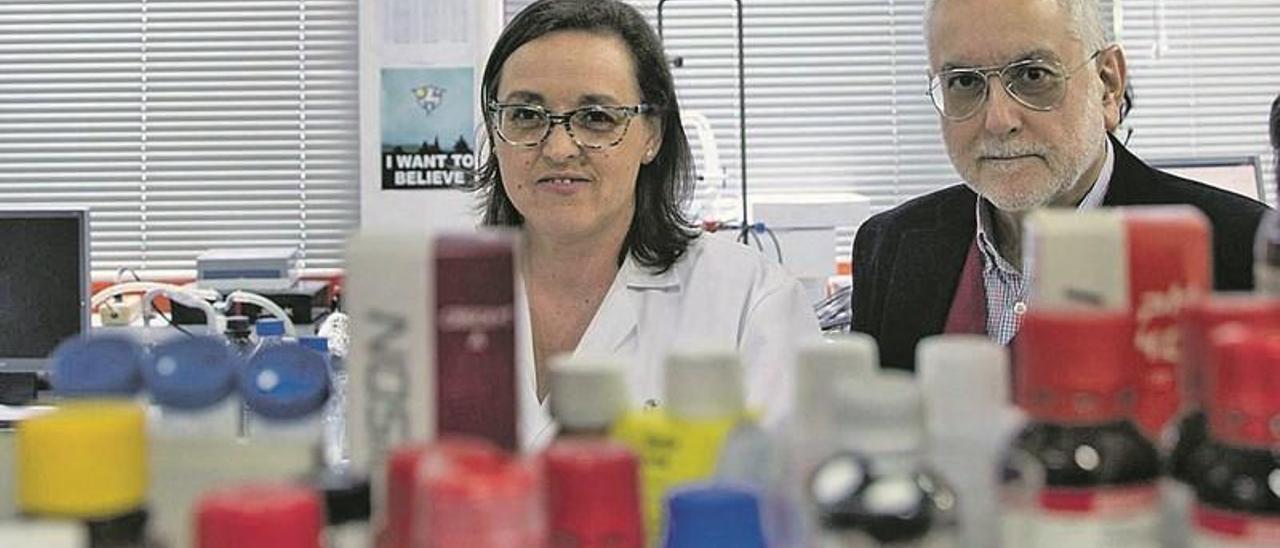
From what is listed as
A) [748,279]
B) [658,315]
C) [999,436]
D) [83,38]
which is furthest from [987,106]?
[83,38]

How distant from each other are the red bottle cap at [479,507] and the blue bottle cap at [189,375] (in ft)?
0.50

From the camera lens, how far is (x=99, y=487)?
0.52 m

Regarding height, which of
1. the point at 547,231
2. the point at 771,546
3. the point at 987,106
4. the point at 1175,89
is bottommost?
the point at 771,546

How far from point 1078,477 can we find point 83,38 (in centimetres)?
394

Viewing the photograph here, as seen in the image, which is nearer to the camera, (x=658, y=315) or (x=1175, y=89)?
(x=658, y=315)

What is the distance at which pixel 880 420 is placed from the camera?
0.52m

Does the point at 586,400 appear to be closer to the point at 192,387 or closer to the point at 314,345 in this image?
the point at 192,387

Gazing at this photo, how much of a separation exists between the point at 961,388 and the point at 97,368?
408 millimetres

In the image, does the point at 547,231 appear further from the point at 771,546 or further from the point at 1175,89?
the point at 1175,89

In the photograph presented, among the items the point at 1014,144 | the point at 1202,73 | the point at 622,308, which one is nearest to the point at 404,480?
the point at 622,308

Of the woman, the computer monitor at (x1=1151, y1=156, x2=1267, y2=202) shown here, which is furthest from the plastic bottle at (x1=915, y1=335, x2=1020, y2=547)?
the computer monitor at (x1=1151, y1=156, x2=1267, y2=202)

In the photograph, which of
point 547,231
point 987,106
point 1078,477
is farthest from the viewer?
point 547,231

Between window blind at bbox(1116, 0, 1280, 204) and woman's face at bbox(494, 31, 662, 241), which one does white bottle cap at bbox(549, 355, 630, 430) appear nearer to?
woman's face at bbox(494, 31, 662, 241)

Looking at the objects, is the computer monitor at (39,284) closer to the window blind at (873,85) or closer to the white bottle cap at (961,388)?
the window blind at (873,85)
